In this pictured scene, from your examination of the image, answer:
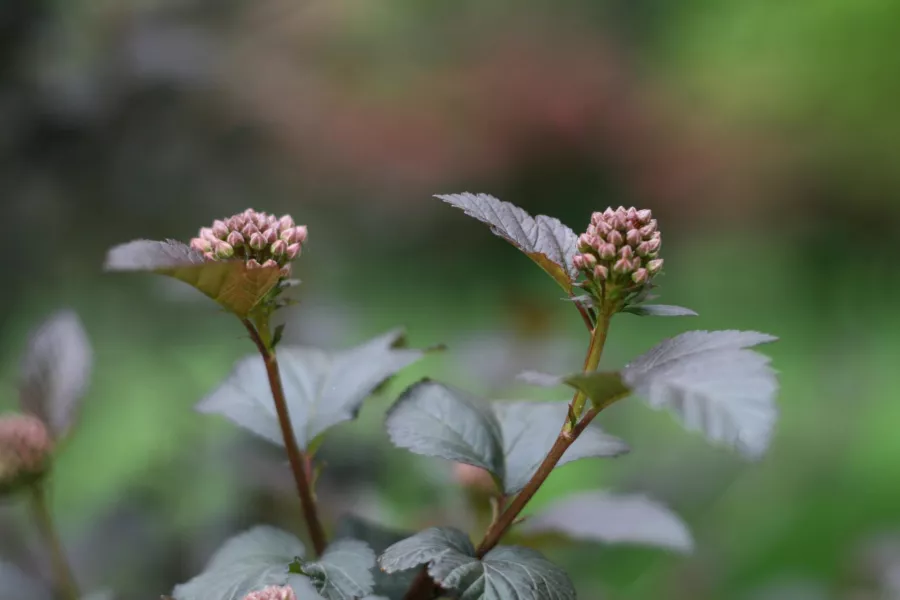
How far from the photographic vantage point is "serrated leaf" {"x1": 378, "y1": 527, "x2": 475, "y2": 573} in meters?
0.30

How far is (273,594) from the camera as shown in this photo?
0.28 m

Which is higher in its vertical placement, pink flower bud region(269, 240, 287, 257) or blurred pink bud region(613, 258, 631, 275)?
pink flower bud region(269, 240, 287, 257)

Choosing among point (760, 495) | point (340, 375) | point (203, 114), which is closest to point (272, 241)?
point (340, 375)

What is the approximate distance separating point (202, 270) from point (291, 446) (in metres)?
0.10

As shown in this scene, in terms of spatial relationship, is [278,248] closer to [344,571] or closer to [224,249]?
[224,249]

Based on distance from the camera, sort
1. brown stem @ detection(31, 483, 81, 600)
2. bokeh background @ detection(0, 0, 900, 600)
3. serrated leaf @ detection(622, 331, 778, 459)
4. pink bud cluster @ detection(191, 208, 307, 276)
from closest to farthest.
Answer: serrated leaf @ detection(622, 331, 778, 459) → pink bud cluster @ detection(191, 208, 307, 276) → brown stem @ detection(31, 483, 81, 600) → bokeh background @ detection(0, 0, 900, 600)

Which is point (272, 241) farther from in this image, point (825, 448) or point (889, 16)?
point (889, 16)

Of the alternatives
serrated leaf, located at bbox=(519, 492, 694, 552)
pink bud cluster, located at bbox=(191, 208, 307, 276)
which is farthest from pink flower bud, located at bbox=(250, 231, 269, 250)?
serrated leaf, located at bbox=(519, 492, 694, 552)

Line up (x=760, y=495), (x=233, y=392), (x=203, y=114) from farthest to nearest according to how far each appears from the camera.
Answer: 1. (x=760, y=495)
2. (x=203, y=114)
3. (x=233, y=392)

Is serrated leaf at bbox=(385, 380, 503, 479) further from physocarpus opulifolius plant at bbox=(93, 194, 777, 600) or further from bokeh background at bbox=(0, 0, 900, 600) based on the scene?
bokeh background at bbox=(0, 0, 900, 600)

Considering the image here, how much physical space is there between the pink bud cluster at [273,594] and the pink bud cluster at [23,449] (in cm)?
32

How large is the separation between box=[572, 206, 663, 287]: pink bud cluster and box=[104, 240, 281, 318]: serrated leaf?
5.4 inches

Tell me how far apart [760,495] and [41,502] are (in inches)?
54.7

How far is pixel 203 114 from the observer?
1.18 m
